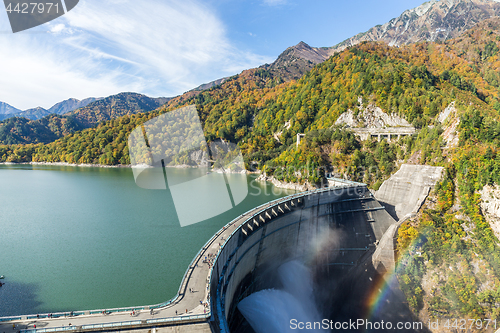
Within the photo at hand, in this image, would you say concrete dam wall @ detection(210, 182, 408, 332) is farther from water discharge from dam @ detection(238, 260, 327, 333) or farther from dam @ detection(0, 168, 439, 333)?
water discharge from dam @ detection(238, 260, 327, 333)

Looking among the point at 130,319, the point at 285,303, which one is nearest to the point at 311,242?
the point at 285,303

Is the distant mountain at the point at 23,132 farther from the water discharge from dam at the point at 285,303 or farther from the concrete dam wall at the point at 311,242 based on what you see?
the water discharge from dam at the point at 285,303

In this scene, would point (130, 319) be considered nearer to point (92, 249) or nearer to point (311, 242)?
point (92, 249)

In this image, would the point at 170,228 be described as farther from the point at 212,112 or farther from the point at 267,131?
the point at 212,112

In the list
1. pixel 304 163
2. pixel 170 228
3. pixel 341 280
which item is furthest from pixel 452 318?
pixel 304 163

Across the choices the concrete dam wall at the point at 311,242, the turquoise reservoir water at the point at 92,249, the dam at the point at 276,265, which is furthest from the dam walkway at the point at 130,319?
the turquoise reservoir water at the point at 92,249

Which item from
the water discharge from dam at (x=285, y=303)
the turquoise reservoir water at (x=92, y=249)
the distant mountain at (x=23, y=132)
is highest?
the distant mountain at (x=23, y=132)

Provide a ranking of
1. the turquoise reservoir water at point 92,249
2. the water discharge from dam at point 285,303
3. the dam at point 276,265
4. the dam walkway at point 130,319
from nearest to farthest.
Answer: the dam walkway at point 130,319
the dam at point 276,265
the turquoise reservoir water at point 92,249
the water discharge from dam at point 285,303
